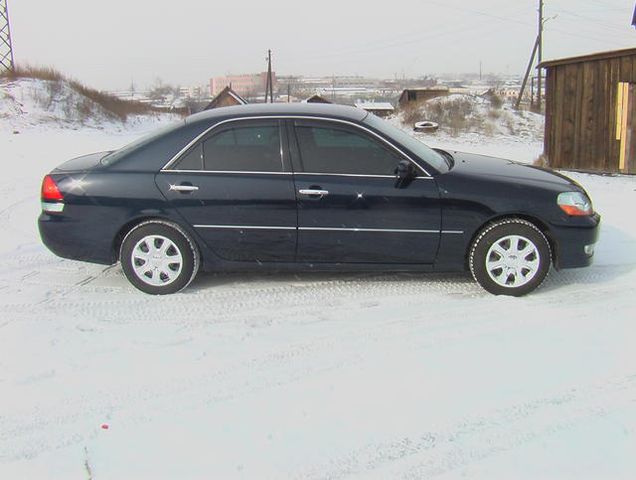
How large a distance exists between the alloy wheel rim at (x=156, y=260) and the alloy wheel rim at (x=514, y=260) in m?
2.56

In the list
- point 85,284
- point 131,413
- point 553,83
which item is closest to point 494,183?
point 131,413

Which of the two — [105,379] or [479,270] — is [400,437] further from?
[479,270]

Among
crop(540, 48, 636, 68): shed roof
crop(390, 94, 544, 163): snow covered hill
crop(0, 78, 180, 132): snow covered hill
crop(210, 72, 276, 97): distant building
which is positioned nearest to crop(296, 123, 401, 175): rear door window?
crop(540, 48, 636, 68): shed roof

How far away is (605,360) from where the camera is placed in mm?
3652

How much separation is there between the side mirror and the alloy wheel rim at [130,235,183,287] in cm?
189

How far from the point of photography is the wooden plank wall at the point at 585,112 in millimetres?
11203

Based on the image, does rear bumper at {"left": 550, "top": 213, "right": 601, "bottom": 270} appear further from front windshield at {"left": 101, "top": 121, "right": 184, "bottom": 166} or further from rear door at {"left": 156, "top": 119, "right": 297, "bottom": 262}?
front windshield at {"left": 101, "top": 121, "right": 184, "bottom": 166}

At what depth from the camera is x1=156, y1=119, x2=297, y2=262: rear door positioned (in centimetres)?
476

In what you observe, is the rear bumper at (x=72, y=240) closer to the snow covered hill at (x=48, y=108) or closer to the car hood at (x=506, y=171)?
the car hood at (x=506, y=171)

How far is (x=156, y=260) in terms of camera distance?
4.84 meters

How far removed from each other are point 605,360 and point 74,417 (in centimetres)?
314

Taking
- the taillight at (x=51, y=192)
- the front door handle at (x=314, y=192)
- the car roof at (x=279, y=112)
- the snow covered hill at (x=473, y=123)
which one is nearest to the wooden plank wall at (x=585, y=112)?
the car roof at (x=279, y=112)

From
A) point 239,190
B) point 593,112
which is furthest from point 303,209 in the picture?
point 593,112

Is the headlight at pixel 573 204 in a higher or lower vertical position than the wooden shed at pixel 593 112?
lower
